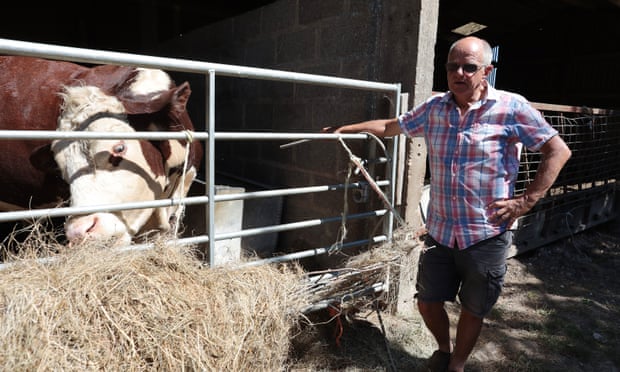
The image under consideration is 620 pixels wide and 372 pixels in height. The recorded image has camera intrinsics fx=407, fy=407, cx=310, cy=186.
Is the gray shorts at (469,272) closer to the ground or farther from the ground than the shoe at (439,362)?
farther from the ground

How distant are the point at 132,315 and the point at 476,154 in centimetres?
154

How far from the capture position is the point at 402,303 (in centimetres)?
287

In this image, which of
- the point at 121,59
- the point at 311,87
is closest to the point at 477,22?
the point at 311,87

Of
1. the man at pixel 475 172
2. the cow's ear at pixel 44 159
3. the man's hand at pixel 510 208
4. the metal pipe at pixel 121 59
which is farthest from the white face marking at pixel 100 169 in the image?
the man's hand at pixel 510 208

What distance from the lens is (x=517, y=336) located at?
2812 mm

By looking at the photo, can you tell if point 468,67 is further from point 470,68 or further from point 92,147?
point 92,147

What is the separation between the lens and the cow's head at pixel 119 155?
1.99 m

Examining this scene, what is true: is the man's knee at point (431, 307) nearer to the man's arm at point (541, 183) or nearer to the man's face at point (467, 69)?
the man's arm at point (541, 183)

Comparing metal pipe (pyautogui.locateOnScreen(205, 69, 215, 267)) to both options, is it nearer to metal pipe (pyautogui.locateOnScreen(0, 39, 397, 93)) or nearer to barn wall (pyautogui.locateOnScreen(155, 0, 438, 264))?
metal pipe (pyautogui.locateOnScreen(0, 39, 397, 93))

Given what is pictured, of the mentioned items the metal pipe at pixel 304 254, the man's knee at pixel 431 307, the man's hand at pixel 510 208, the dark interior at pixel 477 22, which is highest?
the dark interior at pixel 477 22

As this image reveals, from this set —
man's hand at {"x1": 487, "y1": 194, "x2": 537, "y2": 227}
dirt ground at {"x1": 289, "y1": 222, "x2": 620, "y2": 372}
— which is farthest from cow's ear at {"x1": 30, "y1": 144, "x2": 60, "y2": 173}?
man's hand at {"x1": 487, "y1": 194, "x2": 537, "y2": 227}

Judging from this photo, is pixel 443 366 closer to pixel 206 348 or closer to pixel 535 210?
pixel 206 348

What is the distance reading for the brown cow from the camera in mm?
2070

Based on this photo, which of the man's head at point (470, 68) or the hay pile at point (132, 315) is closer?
the hay pile at point (132, 315)
